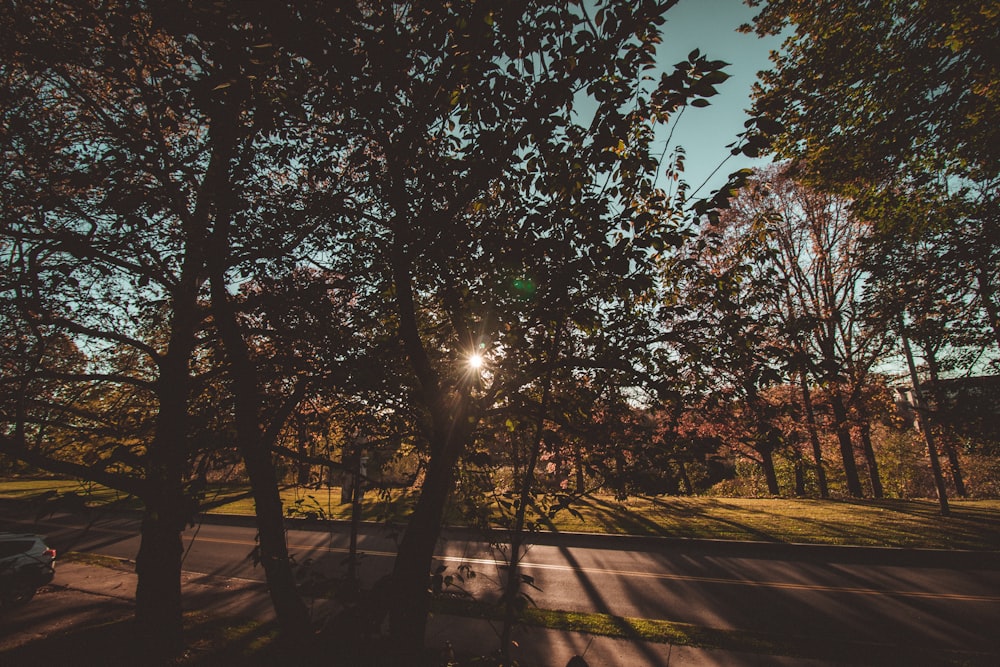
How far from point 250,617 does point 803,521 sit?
17192 millimetres

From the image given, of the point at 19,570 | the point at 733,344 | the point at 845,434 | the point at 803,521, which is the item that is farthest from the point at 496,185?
the point at 845,434

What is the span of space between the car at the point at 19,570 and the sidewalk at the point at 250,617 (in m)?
0.36

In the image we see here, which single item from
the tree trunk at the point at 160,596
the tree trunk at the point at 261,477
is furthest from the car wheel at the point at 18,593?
the tree trunk at the point at 261,477

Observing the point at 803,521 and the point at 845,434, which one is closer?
the point at 803,521

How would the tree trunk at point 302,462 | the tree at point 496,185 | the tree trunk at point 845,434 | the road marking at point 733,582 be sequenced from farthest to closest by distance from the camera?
the tree trunk at point 845,434 → the road marking at point 733,582 → the tree trunk at point 302,462 → the tree at point 496,185

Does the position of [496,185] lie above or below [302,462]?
above

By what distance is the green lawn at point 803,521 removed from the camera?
1323 cm

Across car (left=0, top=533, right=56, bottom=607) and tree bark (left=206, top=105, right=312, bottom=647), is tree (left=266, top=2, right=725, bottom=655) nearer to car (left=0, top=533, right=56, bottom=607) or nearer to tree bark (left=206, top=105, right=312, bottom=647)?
tree bark (left=206, top=105, right=312, bottom=647)

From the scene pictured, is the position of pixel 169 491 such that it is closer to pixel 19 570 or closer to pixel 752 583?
pixel 19 570

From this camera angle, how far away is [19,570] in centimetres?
1066

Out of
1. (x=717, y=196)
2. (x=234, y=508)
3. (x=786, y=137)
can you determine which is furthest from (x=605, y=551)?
(x=234, y=508)

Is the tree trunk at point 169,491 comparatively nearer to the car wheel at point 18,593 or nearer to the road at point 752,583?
the road at point 752,583

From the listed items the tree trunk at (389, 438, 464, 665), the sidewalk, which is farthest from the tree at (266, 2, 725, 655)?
the sidewalk

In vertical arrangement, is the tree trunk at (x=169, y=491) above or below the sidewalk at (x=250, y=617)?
above
